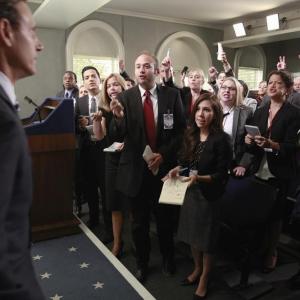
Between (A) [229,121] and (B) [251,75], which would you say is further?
(B) [251,75]

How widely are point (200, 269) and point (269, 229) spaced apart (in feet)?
2.15

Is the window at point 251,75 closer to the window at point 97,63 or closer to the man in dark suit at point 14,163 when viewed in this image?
the window at point 97,63

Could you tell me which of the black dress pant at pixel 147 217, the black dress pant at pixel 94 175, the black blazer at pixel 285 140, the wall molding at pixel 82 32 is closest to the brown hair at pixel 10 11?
the black dress pant at pixel 147 217

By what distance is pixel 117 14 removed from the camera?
676cm

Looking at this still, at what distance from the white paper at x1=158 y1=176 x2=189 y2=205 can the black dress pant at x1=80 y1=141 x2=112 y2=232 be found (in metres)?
1.06

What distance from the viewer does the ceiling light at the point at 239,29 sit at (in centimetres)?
732

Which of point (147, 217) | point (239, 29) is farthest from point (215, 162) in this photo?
point (239, 29)

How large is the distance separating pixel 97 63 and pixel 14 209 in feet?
21.6

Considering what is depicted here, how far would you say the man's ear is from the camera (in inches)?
29.5

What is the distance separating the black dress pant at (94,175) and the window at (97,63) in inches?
156

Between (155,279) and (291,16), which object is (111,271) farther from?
(291,16)

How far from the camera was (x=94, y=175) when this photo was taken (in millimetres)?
3051

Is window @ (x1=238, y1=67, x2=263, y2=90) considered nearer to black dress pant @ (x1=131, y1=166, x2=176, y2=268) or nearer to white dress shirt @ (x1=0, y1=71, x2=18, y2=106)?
black dress pant @ (x1=131, y1=166, x2=176, y2=268)

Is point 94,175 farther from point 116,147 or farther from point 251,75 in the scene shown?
point 251,75
